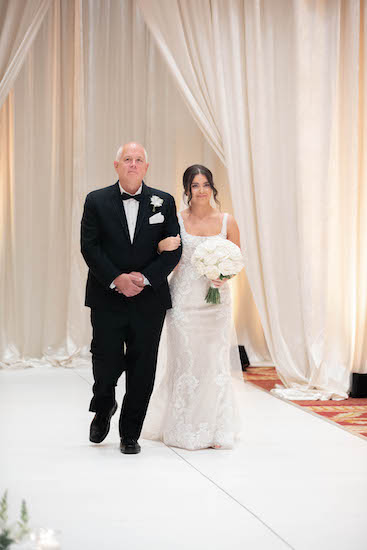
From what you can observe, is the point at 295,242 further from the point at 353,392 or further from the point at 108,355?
the point at 108,355

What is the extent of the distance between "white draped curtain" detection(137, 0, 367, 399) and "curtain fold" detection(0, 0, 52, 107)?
87cm

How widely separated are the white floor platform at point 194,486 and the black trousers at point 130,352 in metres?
0.26

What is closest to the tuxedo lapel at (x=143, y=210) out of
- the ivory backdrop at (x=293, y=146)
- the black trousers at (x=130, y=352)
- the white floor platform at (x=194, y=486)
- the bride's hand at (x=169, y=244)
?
the bride's hand at (x=169, y=244)

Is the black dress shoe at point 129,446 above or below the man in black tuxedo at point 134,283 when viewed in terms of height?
below

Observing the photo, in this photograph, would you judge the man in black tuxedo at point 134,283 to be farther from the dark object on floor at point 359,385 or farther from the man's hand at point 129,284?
the dark object on floor at point 359,385

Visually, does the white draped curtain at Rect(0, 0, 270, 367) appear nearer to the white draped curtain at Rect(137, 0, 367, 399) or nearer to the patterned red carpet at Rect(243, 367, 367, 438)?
the white draped curtain at Rect(137, 0, 367, 399)

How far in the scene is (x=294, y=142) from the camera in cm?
568

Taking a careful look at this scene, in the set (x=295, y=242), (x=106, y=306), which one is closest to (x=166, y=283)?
(x=106, y=306)

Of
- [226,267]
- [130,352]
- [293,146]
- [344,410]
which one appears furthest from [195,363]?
[293,146]

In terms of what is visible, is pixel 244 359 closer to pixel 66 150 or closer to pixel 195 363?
pixel 66 150

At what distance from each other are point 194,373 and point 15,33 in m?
3.16

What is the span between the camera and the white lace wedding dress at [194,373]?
4.00 m

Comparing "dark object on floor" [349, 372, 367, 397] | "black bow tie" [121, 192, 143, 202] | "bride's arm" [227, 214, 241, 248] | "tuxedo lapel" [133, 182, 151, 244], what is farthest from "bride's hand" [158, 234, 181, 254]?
"dark object on floor" [349, 372, 367, 397]

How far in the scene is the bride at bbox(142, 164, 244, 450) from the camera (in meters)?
4.01
